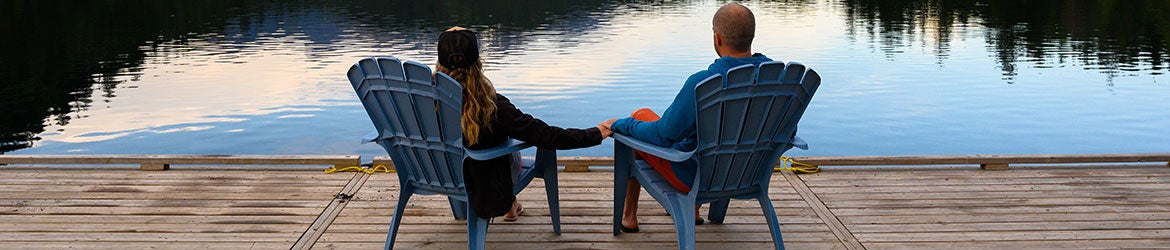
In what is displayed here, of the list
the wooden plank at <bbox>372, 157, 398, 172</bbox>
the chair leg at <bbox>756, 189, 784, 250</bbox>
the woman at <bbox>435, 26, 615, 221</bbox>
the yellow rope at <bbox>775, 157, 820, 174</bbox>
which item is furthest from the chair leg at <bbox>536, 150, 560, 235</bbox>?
the yellow rope at <bbox>775, 157, 820, 174</bbox>

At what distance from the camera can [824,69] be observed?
18531 millimetres

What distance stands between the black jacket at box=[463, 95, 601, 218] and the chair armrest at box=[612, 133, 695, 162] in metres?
0.11

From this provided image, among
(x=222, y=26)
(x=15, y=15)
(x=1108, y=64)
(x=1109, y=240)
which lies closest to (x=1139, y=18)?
(x=1108, y=64)

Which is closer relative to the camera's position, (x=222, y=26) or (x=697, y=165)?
(x=697, y=165)

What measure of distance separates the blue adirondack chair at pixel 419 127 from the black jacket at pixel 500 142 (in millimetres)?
41

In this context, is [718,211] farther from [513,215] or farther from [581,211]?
[513,215]

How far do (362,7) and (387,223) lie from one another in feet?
143

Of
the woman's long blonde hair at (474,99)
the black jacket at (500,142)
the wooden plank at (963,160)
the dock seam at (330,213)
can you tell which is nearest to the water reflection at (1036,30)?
the wooden plank at (963,160)

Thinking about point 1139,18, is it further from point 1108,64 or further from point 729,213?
point 729,213

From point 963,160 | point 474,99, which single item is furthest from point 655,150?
point 963,160

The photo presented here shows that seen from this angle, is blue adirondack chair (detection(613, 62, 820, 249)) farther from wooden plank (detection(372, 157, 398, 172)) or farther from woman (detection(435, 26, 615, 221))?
wooden plank (detection(372, 157, 398, 172))

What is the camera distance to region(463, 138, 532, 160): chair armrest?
3.77 meters

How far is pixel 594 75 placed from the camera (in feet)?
57.0

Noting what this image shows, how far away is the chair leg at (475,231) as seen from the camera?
3912 mm
